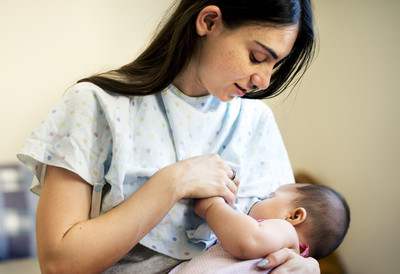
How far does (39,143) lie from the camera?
857 mm

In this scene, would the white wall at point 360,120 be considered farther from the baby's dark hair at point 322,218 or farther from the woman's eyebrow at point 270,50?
the woman's eyebrow at point 270,50

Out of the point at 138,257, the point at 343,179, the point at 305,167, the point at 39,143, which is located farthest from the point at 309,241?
the point at 305,167

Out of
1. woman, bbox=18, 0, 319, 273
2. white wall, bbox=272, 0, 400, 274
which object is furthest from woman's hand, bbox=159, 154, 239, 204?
white wall, bbox=272, 0, 400, 274

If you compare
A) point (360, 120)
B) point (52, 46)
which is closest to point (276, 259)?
point (360, 120)

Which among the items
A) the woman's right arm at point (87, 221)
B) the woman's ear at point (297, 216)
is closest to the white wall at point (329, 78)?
the woman's ear at point (297, 216)

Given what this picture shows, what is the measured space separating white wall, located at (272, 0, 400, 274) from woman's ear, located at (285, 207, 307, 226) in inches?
29.0

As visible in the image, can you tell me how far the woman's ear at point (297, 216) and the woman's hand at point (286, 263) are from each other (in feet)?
0.39

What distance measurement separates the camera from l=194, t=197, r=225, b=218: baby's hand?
0.91 m

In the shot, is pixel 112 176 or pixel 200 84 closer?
pixel 112 176

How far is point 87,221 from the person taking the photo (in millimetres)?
809

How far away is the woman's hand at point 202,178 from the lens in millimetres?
877

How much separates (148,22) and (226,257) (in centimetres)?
147

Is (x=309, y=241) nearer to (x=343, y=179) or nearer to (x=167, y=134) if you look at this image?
(x=167, y=134)

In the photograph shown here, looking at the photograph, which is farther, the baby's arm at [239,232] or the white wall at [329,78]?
the white wall at [329,78]
